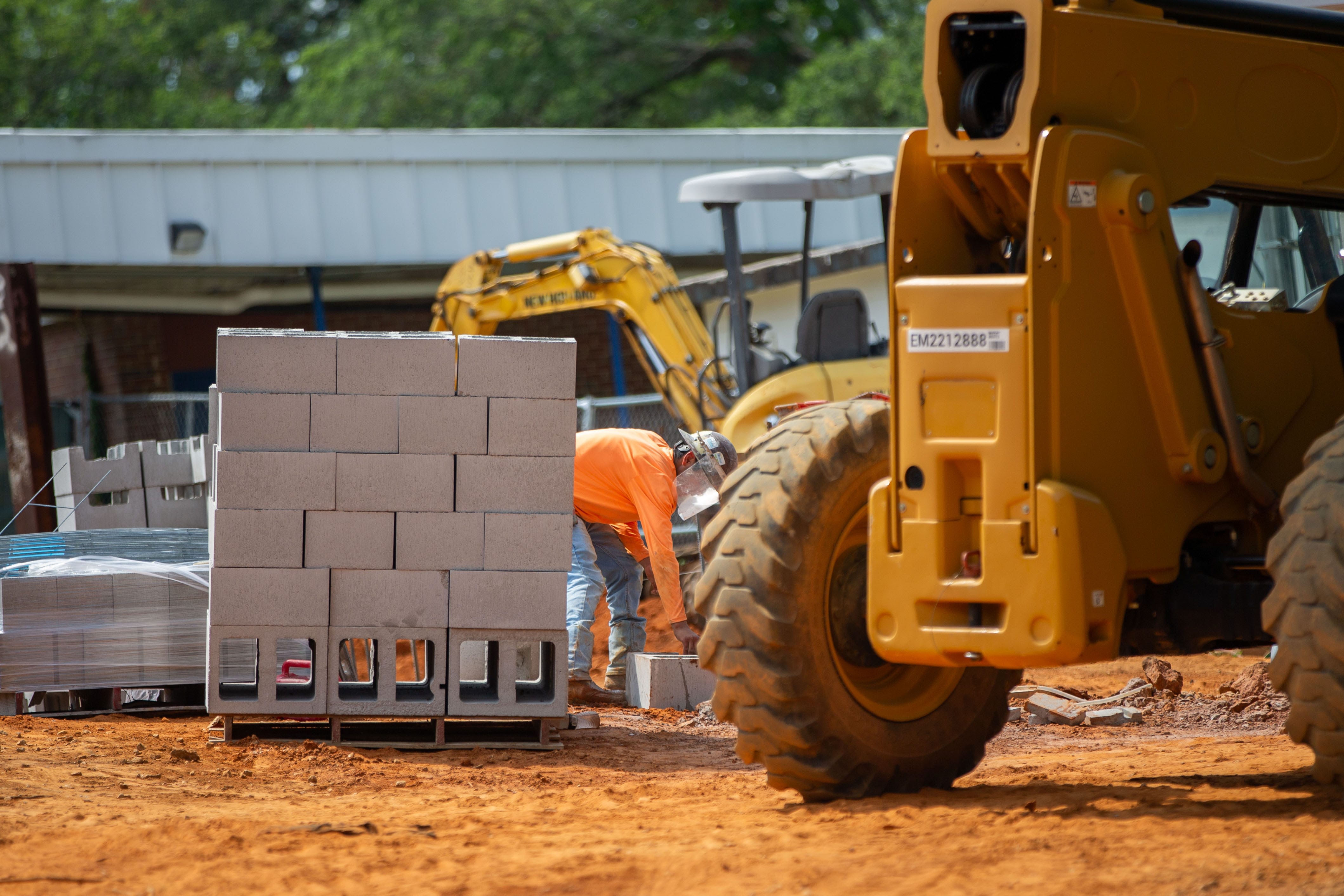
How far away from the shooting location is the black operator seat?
40.0 feet

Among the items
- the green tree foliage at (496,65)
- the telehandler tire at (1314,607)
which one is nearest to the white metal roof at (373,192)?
the green tree foliage at (496,65)

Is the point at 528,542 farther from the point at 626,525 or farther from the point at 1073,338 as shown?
the point at 1073,338

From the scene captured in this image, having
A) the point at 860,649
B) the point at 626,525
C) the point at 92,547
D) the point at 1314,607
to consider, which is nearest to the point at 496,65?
the point at 626,525

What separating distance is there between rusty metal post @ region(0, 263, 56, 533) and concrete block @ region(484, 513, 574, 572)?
8.46 metres

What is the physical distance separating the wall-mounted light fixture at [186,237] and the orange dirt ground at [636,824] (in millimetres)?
9986

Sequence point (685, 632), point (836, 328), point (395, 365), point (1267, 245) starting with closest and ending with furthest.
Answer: point (1267, 245) → point (395, 365) → point (685, 632) → point (836, 328)

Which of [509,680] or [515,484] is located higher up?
[515,484]

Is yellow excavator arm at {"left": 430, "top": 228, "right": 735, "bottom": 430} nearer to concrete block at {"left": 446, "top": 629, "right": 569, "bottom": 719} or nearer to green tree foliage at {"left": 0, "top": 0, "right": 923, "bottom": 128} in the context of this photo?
concrete block at {"left": 446, "top": 629, "right": 569, "bottom": 719}

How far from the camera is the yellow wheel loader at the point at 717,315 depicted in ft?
39.9

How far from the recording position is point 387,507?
7320mm

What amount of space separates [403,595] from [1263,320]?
4.00m

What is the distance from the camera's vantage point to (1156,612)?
5.30 meters

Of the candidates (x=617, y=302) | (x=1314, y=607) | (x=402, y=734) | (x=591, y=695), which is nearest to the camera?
(x=1314, y=607)

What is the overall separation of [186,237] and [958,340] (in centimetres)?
1347
